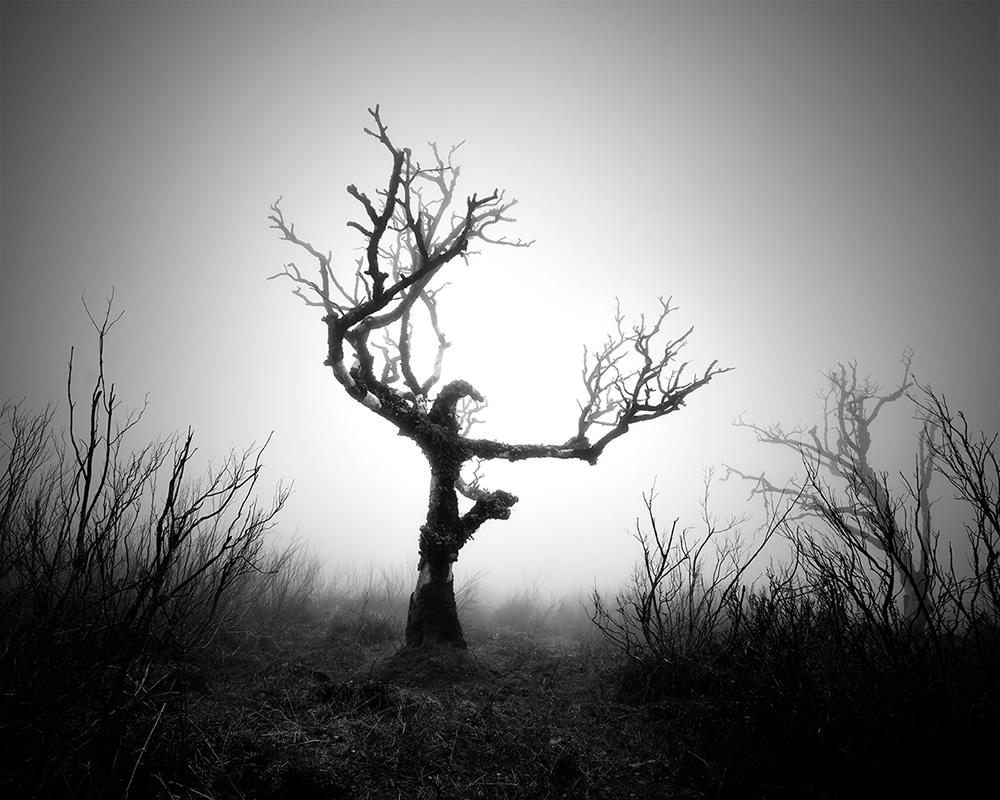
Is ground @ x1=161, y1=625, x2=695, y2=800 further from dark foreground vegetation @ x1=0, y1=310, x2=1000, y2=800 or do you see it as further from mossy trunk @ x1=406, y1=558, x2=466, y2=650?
mossy trunk @ x1=406, y1=558, x2=466, y2=650

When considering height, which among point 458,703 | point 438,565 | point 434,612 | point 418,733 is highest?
point 438,565

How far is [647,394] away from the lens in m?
7.66

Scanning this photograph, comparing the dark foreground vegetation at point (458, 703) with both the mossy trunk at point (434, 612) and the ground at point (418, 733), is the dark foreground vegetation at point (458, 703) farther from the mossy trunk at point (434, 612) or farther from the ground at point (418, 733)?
the mossy trunk at point (434, 612)

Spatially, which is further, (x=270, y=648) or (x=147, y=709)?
(x=270, y=648)

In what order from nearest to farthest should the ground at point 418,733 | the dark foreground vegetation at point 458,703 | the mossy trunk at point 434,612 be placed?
1. the dark foreground vegetation at point 458,703
2. the ground at point 418,733
3. the mossy trunk at point 434,612

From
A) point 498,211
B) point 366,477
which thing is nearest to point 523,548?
point 366,477

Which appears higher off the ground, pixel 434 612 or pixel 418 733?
pixel 434 612

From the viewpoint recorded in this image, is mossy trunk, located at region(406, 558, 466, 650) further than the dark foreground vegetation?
Yes

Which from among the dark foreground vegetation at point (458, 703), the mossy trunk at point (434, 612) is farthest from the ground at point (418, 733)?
the mossy trunk at point (434, 612)

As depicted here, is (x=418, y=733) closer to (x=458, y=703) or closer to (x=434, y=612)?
(x=458, y=703)

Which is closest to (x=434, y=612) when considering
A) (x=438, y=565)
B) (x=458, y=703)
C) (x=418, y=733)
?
(x=438, y=565)

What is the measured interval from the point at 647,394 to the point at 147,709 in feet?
24.3

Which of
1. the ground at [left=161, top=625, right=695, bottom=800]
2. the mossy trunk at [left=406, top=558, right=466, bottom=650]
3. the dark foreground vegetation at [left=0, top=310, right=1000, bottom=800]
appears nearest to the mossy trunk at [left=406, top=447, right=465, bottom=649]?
the mossy trunk at [left=406, top=558, right=466, bottom=650]

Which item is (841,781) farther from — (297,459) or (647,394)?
(297,459)
